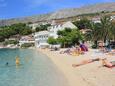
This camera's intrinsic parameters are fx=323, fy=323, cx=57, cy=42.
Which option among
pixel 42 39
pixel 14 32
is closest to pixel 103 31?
pixel 42 39

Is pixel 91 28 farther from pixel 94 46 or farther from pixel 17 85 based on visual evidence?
pixel 17 85

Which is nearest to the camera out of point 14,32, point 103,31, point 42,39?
point 103,31

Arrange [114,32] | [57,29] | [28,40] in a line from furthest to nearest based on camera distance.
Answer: [28,40], [57,29], [114,32]

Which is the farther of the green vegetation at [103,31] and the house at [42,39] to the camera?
the house at [42,39]

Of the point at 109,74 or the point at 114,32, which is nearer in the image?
the point at 109,74

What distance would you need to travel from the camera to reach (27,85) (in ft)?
76.9

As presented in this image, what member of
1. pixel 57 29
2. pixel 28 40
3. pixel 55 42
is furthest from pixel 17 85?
pixel 28 40

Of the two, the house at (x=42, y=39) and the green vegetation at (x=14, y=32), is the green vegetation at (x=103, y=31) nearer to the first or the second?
the house at (x=42, y=39)

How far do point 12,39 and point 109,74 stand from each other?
102 m

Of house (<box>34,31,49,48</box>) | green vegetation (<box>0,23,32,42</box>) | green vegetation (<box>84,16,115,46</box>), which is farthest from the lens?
green vegetation (<box>0,23,32,42</box>)

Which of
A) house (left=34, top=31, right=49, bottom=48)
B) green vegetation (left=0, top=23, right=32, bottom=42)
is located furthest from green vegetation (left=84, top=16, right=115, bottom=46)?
green vegetation (left=0, top=23, right=32, bottom=42)

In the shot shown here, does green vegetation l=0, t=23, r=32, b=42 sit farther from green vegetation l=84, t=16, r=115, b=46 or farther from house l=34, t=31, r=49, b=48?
green vegetation l=84, t=16, r=115, b=46

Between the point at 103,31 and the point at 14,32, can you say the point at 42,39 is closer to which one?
the point at 14,32

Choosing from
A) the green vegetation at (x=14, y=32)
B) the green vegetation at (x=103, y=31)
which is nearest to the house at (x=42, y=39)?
the green vegetation at (x=14, y=32)
